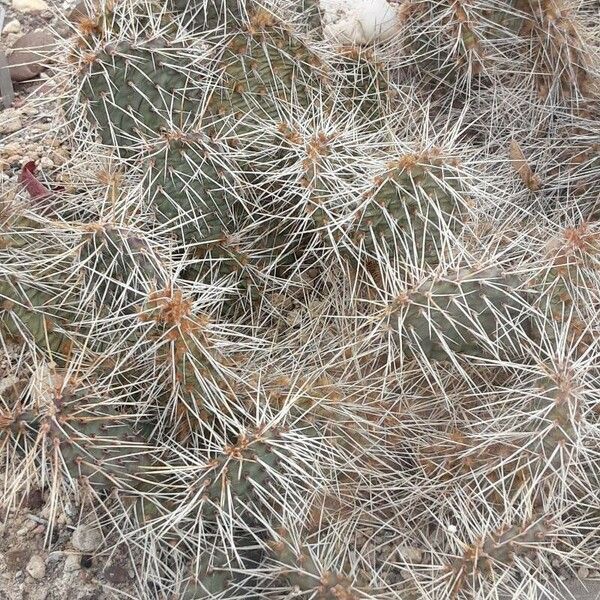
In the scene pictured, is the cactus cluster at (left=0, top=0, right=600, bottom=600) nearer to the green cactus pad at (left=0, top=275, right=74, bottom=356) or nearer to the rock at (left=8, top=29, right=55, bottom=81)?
the green cactus pad at (left=0, top=275, right=74, bottom=356)

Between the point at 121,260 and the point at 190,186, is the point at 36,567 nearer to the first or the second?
the point at 121,260

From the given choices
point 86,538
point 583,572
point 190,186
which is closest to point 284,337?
point 190,186

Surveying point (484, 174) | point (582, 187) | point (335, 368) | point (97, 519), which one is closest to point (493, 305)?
point (335, 368)

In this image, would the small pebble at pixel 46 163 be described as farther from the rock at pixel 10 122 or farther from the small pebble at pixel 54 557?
the small pebble at pixel 54 557

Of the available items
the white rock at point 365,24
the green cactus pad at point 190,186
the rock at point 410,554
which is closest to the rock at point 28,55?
the white rock at point 365,24

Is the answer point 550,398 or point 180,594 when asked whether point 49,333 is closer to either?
point 180,594

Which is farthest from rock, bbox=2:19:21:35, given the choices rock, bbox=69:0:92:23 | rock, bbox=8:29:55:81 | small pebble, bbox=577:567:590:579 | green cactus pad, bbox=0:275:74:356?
small pebble, bbox=577:567:590:579
